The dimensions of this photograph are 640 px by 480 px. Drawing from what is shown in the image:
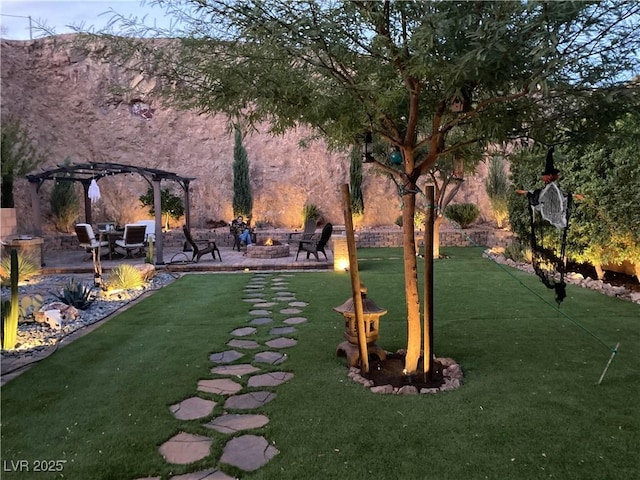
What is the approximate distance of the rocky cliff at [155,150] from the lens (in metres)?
17.3

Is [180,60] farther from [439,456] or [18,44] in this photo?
[18,44]

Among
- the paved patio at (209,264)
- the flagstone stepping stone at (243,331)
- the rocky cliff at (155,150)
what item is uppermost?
the rocky cliff at (155,150)

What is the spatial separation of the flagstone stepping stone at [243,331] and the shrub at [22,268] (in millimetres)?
4530

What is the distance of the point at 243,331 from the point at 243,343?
0.43 meters

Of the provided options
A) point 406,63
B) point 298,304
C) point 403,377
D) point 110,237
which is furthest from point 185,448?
point 110,237

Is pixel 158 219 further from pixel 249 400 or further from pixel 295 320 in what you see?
pixel 249 400

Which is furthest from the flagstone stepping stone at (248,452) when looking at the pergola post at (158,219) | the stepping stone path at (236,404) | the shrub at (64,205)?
the shrub at (64,205)

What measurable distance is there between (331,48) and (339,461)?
2380 millimetres

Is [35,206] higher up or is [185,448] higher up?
[35,206]

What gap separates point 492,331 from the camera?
468 centimetres

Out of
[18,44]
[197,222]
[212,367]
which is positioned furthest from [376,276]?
[18,44]

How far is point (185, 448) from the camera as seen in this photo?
2.41 metres

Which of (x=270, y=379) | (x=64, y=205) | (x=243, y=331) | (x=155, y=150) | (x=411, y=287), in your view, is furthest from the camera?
(x=155, y=150)

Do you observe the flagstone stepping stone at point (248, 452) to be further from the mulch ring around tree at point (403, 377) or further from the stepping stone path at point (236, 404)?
the mulch ring around tree at point (403, 377)
